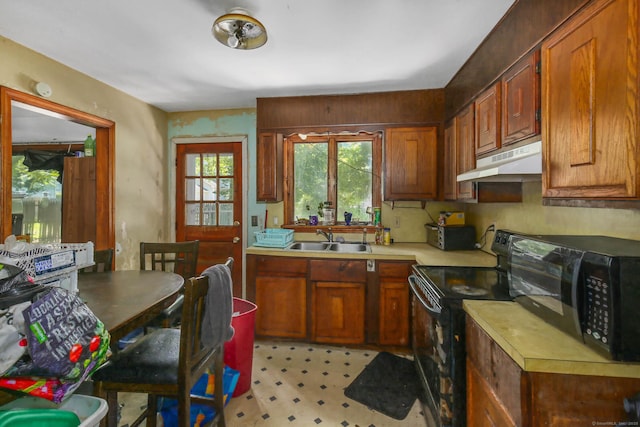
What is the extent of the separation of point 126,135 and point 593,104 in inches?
139

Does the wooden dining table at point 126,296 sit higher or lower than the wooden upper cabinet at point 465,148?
lower

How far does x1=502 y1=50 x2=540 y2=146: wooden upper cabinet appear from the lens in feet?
4.72

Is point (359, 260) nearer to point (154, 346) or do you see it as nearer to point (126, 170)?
point (154, 346)

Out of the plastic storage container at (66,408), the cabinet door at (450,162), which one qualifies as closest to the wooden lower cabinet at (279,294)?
the cabinet door at (450,162)

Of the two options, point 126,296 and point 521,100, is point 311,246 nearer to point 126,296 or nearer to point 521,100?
point 126,296

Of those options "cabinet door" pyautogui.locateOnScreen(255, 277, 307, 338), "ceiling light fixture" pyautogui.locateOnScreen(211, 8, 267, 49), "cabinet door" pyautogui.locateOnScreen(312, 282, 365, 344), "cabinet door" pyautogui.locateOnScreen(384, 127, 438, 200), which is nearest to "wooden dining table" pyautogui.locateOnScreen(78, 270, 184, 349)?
"cabinet door" pyautogui.locateOnScreen(255, 277, 307, 338)

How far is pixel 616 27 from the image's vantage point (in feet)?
3.23

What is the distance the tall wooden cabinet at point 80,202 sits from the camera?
2.83m

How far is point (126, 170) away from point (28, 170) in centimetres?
266

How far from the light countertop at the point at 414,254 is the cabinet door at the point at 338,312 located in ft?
0.90

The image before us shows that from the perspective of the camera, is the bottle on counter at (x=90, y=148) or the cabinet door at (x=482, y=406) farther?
the bottle on counter at (x=90, y=148)

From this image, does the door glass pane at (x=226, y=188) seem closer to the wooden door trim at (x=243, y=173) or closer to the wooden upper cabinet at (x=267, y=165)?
the wooden door trim at (x=243, y=173)

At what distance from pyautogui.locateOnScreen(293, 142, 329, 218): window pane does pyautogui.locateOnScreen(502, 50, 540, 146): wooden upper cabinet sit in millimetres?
1893

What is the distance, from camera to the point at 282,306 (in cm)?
272
